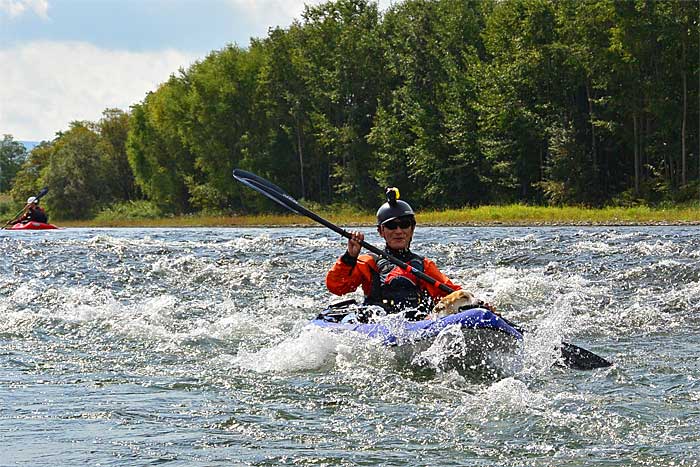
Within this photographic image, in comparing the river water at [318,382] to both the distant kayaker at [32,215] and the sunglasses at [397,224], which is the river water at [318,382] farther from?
the distant kayaker at [32,215]

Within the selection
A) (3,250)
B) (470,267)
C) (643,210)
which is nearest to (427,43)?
(643,210)

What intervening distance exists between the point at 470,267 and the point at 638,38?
20.3m

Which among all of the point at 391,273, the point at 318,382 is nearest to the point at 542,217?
the point at 391,273

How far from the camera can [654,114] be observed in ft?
106

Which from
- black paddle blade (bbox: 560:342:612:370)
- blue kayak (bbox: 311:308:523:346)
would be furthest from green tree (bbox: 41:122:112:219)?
black paddle blade (bbox: 560:342:612:370)

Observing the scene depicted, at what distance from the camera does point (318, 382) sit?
6539 millimetres

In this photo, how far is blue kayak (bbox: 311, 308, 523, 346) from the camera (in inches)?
248

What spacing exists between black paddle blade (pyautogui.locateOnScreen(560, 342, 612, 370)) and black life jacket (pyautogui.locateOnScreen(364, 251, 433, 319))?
1.18m

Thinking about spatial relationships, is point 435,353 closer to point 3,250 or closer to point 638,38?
point 3,250

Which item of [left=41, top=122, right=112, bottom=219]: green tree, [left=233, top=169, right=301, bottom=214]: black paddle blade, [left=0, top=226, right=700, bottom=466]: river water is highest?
[left=41, top=122, right=112, bottom=219]: green tree

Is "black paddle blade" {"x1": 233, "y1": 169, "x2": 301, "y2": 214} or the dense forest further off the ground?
the dense forest

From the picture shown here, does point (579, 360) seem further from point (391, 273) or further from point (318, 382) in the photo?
point (318, 382)

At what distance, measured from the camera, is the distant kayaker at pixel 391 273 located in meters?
7.44

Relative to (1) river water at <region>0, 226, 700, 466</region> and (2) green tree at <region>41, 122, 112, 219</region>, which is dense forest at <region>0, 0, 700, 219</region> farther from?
(1) river water at <region>0, 226, 700, 466</region>
